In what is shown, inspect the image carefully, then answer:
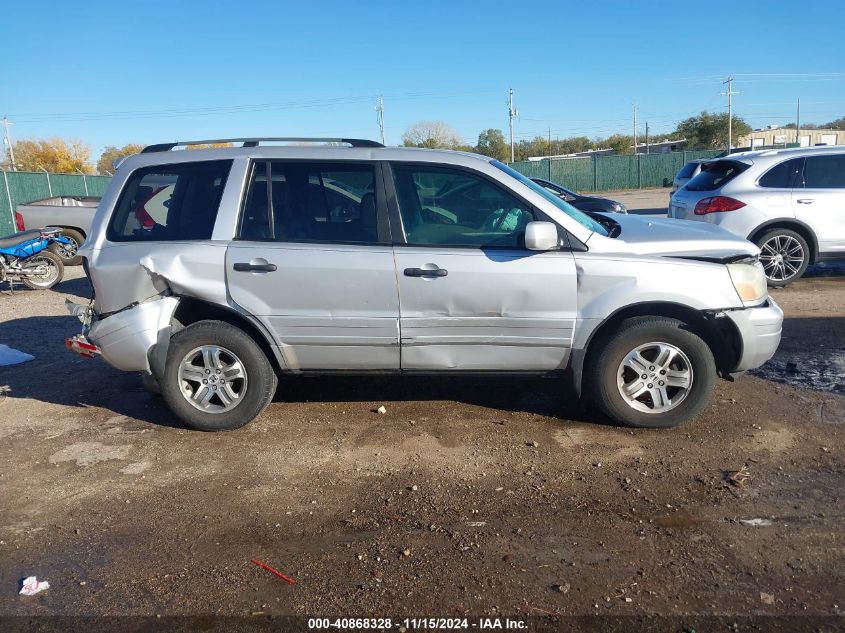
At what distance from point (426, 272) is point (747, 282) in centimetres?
215

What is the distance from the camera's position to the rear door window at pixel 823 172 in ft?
30.5

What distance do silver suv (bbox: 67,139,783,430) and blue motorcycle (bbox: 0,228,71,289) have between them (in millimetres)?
7473

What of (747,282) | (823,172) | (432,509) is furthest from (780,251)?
(432,509)

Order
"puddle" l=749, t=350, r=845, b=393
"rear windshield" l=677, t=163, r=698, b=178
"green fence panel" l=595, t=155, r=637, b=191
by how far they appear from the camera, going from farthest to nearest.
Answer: "green fence panel" l=595, t=155, r=637, b=191
"rear windshield" l=677, t=163, r=698, b=178
"puddle" l=749, t=350, r=845, b=393

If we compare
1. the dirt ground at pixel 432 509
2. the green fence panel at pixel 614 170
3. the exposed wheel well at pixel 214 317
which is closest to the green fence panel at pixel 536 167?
the green fence panel at pixel 614 170

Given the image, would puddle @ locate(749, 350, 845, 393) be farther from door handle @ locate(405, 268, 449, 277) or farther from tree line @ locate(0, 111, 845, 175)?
tree line @ locate(0, 111, 845, 175)

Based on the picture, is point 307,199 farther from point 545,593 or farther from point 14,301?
point 14,301

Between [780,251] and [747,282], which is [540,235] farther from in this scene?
[780,251]

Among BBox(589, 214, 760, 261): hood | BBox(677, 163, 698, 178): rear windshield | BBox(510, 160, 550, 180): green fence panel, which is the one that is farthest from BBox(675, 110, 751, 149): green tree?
BBox(589, 214, 760, 261): hood

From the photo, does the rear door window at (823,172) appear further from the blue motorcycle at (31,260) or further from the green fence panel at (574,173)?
the green fence panel at (574,173)

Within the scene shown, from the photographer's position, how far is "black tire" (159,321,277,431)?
4.88 metres

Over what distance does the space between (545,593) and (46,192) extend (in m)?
24.3

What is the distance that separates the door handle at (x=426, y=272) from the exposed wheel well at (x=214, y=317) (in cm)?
112

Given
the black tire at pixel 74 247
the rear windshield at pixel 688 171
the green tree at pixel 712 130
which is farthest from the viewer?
the green tree at pixel 712 130
